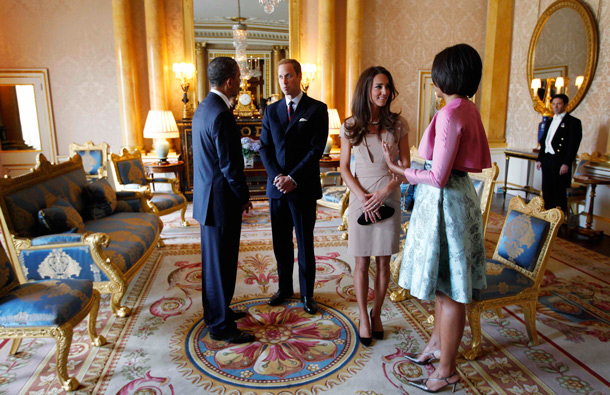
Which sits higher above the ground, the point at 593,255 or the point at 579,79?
the point at 579,79

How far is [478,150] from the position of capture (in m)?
1.92

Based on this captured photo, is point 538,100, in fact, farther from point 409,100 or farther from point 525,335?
point 525,335

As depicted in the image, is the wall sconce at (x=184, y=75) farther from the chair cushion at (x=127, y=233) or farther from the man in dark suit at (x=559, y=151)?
the man in dark suit at (x=559, y=151)

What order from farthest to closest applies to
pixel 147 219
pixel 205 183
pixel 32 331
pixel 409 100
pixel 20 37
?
pixel 409 100 → pixel 20 37 → pixel 147 219 → pixel 205 183 → pixel 32 331

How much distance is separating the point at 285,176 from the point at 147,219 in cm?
185

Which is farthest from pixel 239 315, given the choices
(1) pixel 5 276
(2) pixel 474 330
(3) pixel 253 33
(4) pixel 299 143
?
(3) pixel 253 33

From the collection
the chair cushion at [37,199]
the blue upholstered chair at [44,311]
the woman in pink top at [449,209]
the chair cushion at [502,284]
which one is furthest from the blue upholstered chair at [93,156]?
the chair cushion at [502,284]

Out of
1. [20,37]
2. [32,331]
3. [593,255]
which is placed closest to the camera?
[32,331]

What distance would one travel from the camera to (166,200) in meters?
4.92

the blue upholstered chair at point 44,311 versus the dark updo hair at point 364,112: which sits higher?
the dark updo hair at point 364,112

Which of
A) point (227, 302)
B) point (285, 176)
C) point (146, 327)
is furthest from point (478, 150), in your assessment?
point (146, 327)

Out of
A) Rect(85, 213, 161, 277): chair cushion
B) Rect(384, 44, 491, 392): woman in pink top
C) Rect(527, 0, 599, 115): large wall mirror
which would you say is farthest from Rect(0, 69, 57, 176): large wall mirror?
Rect(527, 0, 599, 115): large wall mirror

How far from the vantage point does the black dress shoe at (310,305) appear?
3.07 metres

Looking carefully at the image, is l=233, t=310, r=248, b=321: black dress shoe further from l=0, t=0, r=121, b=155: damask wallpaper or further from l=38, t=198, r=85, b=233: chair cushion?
l=0, t=0, r=121, b=155: damask wallpaper
